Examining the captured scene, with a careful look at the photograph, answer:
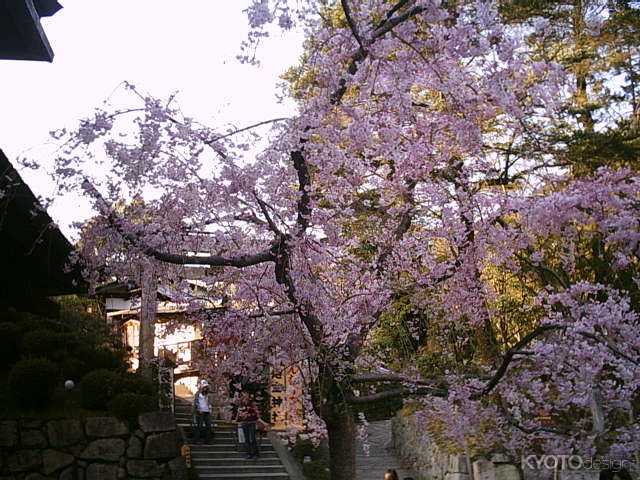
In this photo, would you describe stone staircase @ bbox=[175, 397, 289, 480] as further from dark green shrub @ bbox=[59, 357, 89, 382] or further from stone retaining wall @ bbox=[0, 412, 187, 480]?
stone retaining wall @ bbox=[0, 412, 187, 480]

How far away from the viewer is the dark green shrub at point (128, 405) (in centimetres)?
742

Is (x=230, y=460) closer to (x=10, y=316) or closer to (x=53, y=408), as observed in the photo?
(x=10, y=316)

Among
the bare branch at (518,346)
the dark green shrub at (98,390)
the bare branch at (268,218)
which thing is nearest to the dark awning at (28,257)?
the dark green shrub at (98,390)

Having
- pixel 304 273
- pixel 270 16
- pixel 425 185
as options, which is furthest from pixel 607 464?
pixel 270 16

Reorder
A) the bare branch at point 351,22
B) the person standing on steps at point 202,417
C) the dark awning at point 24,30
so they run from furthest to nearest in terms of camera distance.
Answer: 1. the person standing on steps at point 202,417
2. the dark awning at point 24,30
3. the bare branch at point 351,22

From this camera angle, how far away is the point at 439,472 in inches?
448

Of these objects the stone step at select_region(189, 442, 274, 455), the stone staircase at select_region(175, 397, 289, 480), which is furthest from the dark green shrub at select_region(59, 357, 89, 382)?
the stone step at select_region(189, 442, 274, 455)

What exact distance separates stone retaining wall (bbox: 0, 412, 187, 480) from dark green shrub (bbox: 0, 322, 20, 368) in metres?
1.10

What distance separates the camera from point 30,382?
7293 mm

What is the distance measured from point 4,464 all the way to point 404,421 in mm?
8291

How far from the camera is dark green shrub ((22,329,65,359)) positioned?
7.94m

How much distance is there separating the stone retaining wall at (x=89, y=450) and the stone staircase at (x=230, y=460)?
4261 mm

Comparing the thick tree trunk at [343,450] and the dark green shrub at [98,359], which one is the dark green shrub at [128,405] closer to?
the dark green shrub at [98,359]

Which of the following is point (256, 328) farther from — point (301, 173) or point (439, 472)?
point (439, 472)
